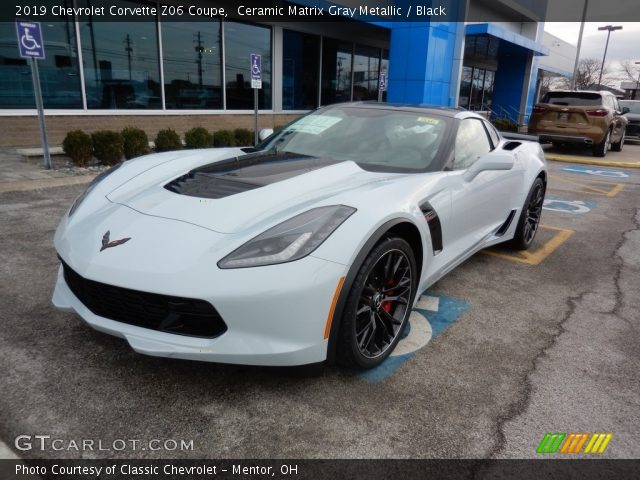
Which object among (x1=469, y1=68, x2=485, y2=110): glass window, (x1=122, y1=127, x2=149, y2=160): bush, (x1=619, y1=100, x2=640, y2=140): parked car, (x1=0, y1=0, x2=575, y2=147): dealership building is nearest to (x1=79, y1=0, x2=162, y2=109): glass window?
(x1=0, y1=0, x2=575, y2=147): dealership building

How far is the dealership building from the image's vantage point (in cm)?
980

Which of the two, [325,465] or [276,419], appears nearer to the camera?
[325,465]

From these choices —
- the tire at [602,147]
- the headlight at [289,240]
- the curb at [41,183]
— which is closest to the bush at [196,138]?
the curb at [41,183]

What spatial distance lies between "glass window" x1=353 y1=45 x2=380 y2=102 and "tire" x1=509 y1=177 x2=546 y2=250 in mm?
13728

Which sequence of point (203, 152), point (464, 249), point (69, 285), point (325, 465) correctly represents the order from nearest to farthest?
point (325, 465) < point (69, 285) < point (464, 249) < point (203, 152)

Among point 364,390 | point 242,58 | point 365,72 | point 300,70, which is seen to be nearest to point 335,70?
point 300,70

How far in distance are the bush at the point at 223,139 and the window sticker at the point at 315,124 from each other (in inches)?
243

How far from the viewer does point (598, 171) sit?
11102 mm

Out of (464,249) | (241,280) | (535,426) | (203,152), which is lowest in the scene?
(535,426)

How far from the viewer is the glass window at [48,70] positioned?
9188mm

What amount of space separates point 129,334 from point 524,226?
378cm

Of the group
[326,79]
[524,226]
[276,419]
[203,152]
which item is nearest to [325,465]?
[276,419]

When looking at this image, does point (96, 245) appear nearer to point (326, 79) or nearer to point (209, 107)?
point (209, 107)

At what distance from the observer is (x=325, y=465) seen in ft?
6.16
